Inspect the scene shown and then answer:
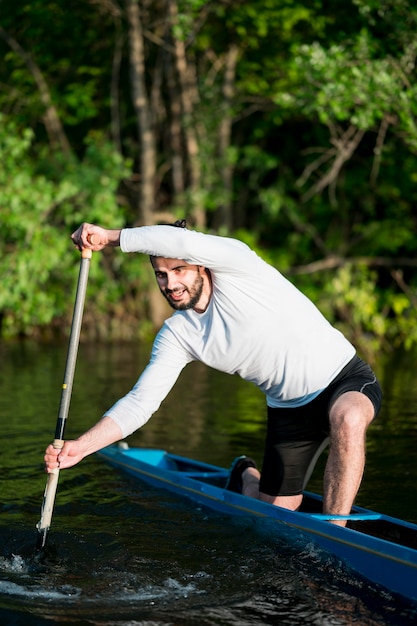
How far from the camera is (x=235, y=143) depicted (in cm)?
2361

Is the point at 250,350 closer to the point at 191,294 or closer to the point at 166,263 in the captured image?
the point at 191,294

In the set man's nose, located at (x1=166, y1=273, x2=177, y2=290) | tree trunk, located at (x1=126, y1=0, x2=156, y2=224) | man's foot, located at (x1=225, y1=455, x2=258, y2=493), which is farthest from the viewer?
tree trunk, located at (x1=126, y1=0, x2=156, y2=224)

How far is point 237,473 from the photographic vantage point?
7.23m

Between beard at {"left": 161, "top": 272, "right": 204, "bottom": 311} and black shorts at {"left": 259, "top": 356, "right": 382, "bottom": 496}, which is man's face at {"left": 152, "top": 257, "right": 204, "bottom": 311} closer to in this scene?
beard at {"left": 161, "top": 272, "right": 204, "bottom": 311}

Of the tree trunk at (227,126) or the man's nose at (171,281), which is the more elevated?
the tree trunk at (227,126)

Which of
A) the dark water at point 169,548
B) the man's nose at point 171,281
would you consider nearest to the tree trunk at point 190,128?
the dark water at point 169,548

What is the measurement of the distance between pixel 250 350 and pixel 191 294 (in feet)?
1.53

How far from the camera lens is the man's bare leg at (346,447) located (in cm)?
556

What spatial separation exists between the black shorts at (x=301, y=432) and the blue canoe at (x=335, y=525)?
0.22 m

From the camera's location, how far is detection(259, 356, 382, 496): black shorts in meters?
5.86

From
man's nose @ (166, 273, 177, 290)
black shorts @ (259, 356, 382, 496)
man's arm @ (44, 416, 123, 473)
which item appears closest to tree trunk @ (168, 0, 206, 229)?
black shorts @ (259, 356, 382, 496)

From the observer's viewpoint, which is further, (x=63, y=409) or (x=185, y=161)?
(x=185, y=161)

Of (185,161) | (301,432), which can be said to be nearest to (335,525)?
(301,432)

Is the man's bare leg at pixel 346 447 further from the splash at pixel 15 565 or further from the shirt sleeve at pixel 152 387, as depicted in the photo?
the splash at pixel 15 565
